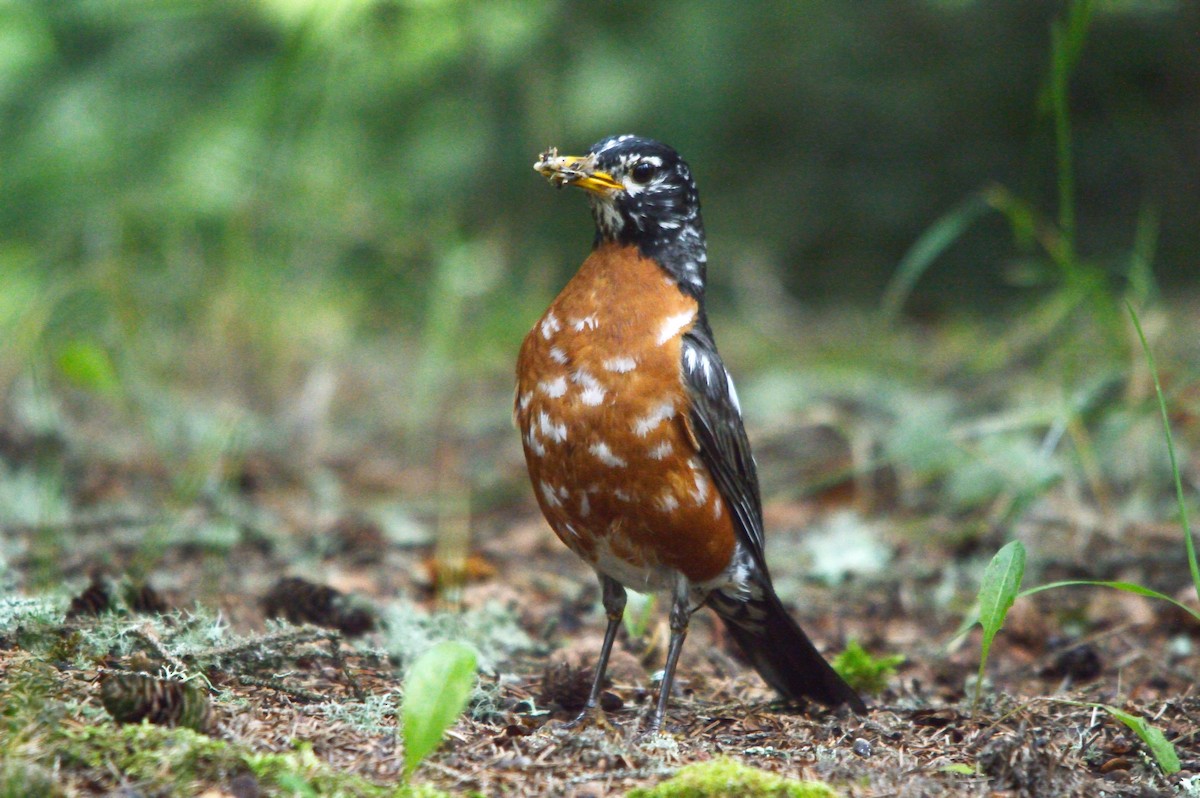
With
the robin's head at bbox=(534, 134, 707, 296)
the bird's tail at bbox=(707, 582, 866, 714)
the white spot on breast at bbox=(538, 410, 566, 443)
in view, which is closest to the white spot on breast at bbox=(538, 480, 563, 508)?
the white spot on breast at bbox=(538, 410, 566, 443)

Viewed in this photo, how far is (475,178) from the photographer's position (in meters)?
8.63

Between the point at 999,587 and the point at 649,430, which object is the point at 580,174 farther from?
the point at 999,587

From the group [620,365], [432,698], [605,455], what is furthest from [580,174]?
[432,698]

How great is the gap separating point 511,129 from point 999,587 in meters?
5.86

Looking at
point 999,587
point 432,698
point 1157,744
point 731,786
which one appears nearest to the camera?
point 432,698

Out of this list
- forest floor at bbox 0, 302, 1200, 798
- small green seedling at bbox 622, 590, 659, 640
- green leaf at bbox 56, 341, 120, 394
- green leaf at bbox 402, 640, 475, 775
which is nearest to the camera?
green leaf at bbox 402, 640, 475, 775

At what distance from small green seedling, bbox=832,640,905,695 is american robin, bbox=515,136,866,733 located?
→ 0.28 meters

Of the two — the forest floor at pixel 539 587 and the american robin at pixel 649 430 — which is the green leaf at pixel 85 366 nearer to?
the forest floor at pixel 539 587

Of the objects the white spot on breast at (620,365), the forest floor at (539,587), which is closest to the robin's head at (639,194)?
the white spot on breast at (620,365)

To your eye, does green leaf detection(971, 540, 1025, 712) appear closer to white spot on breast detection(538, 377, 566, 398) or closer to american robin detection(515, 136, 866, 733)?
american robin detection(515, 136, 866, 733)

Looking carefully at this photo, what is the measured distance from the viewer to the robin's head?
4.02m

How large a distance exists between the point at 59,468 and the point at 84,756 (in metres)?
3.55

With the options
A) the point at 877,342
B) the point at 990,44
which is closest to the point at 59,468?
the point at 877,342

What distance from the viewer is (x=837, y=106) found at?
880 centimetres
